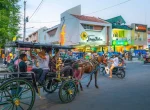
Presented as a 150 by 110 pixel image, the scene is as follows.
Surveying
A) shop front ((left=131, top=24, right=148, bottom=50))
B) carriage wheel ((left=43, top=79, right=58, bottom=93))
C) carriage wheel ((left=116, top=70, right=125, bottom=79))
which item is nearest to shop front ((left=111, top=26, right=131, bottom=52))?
shop front ((left=131, top=24, right=148, bottom=50))

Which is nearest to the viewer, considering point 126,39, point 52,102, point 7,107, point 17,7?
point 7,107

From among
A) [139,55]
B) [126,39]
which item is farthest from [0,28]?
[126,39]

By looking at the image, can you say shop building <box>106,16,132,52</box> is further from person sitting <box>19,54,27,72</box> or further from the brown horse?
person sitting <box>19,54,27,72</box>

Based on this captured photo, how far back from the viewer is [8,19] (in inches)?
808

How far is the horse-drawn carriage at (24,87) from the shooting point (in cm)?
512

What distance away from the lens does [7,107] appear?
5.29 metres

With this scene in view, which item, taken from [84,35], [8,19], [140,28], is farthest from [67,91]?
[140,28]

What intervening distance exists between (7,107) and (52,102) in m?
1.74

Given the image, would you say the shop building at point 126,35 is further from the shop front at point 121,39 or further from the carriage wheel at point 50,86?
the carriage wheel at point 50,86

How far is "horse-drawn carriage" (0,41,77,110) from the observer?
512 centimetres

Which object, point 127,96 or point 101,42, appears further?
point 101,42

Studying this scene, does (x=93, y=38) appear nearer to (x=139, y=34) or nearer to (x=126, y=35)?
(x=126, y=35)

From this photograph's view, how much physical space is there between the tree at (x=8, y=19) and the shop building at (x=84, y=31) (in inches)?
437

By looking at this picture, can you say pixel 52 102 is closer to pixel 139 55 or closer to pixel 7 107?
pixel 7 107
